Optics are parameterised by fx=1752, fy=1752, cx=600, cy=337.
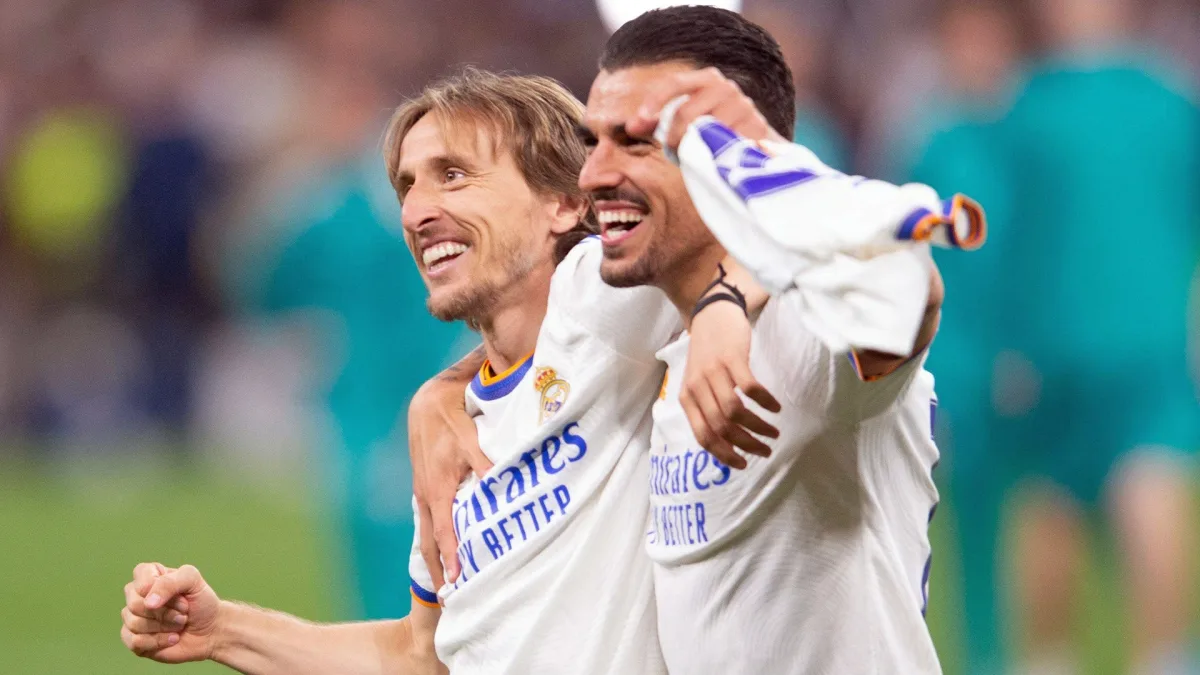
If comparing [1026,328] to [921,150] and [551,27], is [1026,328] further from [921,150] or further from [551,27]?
[551,27]

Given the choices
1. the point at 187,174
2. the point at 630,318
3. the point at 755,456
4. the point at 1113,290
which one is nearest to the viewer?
the point at 755,456

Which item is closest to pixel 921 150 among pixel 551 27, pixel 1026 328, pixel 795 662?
pixel 1026 328

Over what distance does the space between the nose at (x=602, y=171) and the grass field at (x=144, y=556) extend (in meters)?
3.94

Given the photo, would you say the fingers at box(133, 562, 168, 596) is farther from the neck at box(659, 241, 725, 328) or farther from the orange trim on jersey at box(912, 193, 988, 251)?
the orange trim on jersey at box(912, 193, 988, 251)

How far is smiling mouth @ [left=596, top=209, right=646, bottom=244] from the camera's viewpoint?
2.85 metres

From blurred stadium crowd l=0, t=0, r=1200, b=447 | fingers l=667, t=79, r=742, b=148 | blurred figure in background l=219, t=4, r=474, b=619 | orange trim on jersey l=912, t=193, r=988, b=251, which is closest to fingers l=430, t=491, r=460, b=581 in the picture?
fingers l=667, t=79, r=742, b=148

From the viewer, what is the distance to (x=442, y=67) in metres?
13.1

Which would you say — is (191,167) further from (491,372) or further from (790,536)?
(790,536)

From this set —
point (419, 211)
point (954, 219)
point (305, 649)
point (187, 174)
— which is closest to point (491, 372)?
point (419, 211)

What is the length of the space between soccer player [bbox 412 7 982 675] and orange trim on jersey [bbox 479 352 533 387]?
1.79ft

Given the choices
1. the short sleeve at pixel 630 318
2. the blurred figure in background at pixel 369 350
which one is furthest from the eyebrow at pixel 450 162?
the blurred figure in background at pixel 369 350

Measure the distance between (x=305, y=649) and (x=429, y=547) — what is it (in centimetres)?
40

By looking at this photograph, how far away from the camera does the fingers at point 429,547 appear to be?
3.43 meters

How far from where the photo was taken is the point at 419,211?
11.6 feet
